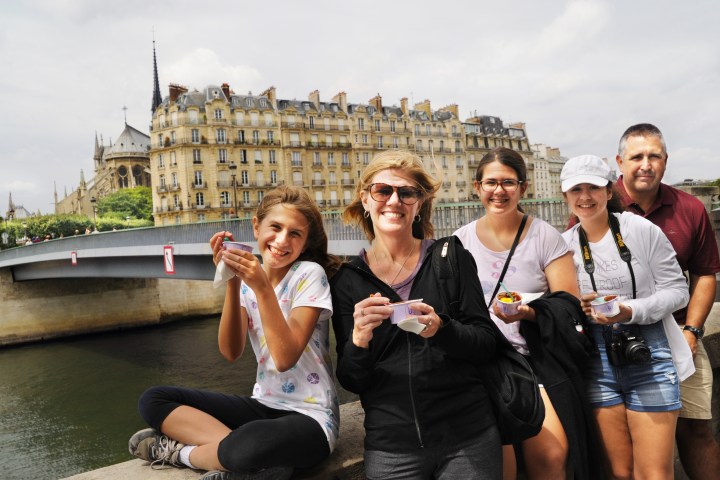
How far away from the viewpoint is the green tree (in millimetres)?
75369

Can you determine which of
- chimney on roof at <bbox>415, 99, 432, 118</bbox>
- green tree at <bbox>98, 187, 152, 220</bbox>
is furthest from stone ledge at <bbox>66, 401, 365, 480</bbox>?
green tree at <bbox>98, 187, 152, 220</bbox>

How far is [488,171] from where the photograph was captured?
99.7 inches

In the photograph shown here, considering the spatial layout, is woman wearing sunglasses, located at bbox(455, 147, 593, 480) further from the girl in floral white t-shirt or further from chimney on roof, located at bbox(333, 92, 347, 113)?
chimney on roof, located at bbox(333, 92, 347, 113)

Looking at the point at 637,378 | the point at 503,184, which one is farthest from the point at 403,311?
the point at 637,378

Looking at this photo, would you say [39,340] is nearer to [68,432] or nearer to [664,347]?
[68,432]

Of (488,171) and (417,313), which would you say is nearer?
(417,313)

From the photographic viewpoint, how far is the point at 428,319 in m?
1.68

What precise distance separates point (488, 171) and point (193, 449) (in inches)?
65.7

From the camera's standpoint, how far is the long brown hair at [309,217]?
231 centimetres

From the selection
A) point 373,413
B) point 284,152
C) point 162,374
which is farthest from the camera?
point 284,152

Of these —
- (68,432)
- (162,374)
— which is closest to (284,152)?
(162,374)

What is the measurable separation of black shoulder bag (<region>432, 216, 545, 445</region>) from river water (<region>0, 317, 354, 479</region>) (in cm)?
1069

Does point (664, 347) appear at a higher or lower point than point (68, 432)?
higher

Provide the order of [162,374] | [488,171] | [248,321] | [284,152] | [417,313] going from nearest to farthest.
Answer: [417,313], [248,321], [488,171], [162,374], [284,152]
